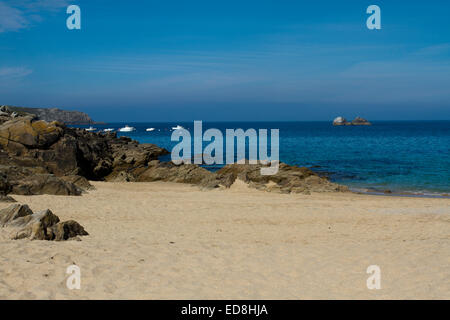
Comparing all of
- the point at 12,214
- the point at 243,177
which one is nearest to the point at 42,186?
the point at 12,214

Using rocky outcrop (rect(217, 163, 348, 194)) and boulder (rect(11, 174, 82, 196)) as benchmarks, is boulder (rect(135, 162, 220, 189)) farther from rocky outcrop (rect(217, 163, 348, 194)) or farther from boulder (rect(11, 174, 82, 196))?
boulder (rect(11, 174, 82, 196))

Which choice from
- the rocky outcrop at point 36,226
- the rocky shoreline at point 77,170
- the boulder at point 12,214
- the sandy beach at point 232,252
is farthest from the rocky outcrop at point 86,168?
the rocky outcrop at point 36,226

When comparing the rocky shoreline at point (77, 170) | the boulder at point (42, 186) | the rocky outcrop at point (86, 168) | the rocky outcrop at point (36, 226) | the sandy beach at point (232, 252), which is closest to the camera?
the sandy beach at point (232, 252)

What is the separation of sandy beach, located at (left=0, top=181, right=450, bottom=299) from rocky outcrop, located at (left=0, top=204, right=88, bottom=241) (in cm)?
44

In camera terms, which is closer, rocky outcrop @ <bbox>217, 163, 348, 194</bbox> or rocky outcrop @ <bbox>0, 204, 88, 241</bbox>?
rocky outcrop @ <bbox>0, 204, 88, 241</bbox>

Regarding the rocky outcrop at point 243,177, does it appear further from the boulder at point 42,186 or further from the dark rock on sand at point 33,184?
the dark rock on sand at point 33,184

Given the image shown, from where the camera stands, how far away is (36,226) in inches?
428

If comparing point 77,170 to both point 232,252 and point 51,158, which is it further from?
point 232,252

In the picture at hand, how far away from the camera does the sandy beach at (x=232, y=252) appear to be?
7926mm

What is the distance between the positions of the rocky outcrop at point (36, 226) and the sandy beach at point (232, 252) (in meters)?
0.44

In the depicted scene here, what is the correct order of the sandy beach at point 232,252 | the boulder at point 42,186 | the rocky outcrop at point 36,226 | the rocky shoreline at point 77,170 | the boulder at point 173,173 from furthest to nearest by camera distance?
the boulder at point 173,173 < the rocky shoreline at point 77,170 < the boulder at point 42,186 < the rocky outcrop at point 36,226 < the sandy beach at point 232,252

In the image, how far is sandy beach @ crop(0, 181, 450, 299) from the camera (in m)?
7.93

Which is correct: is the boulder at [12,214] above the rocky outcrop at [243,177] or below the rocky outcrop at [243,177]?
above

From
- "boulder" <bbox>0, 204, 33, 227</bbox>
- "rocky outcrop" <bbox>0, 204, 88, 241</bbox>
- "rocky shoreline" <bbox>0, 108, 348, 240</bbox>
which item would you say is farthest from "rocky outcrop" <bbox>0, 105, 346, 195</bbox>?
"rocky outcrop" <bbox>0, 204, 88, 241</bbox>
